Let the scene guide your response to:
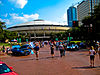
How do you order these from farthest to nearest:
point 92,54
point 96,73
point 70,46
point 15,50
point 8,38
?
point 8,38 → point 70,46 → point 15,50 → point 92,54 → point 96,73

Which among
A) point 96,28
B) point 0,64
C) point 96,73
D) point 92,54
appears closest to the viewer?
point 0,64

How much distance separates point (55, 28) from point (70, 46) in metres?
105

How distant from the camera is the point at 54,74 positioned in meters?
7.38

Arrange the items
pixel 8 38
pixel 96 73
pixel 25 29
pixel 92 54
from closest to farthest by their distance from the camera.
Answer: pixel 96 73
pixel 92 54
pixel 8 38
pixel 25 29

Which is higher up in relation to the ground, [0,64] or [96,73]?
[0,64]

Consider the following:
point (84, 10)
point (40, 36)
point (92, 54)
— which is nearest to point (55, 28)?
point (40, 36)

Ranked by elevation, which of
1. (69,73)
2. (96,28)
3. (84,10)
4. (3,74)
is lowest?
(69,73)

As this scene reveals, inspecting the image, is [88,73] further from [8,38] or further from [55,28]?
[55,28]

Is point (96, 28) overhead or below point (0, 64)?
overhead

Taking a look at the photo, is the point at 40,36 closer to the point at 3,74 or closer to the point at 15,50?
the point at 15,50

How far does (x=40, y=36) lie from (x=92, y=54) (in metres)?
121

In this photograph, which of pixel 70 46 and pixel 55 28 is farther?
pixel 55 28

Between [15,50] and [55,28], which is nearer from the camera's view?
[15,50]

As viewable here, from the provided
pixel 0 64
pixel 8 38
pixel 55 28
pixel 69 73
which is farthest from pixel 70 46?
pixel 55 28
